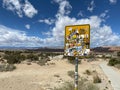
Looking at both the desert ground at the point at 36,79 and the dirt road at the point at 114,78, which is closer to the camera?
the desert ground at the point at 36,79

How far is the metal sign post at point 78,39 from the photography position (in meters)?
6.38

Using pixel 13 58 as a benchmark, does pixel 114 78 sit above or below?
below

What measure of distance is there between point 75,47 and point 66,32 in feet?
2.11

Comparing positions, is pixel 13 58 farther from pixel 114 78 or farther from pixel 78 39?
pixel 78 39

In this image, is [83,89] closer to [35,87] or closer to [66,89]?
[66,89]

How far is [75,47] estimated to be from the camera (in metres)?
6.55

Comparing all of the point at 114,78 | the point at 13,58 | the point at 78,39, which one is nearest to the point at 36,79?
the point at 114,78

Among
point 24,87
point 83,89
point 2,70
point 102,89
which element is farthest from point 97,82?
point 2,70

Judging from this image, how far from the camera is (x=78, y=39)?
21.3 feet

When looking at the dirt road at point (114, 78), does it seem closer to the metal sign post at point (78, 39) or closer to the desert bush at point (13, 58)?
the metal sign post at point (78, 39)

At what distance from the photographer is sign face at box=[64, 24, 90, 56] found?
6.38m

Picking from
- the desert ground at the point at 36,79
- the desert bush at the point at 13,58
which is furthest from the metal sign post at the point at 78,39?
the desert bush at the point at 13,58

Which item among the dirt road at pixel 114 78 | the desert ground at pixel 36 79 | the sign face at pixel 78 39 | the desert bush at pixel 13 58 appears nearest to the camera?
the sign face at pixel 78 39

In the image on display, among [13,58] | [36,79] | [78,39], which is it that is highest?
[78,39]
